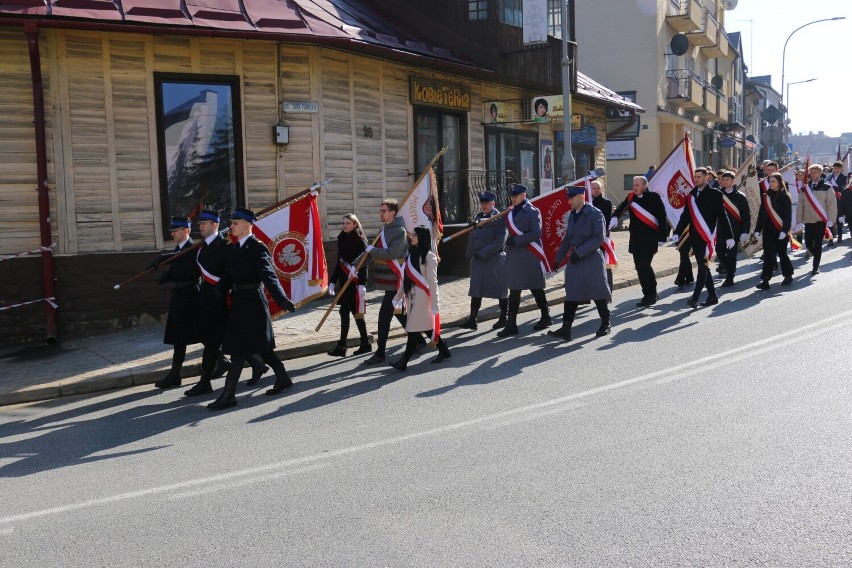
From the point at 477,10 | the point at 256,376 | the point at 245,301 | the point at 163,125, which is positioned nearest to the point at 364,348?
the point at 256,376

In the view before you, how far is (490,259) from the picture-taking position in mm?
11125

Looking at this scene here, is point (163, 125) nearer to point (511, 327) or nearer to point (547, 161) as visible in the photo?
point (511, 327)

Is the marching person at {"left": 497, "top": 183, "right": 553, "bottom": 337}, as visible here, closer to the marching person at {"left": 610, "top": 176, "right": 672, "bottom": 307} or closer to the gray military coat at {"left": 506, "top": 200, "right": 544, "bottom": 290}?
the gray military coat at {"left": 506, "top": 200, "right": 544, "bottom": 290}

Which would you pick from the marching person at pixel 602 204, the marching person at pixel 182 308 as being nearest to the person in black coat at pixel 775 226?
the marching person at pixel 602 204

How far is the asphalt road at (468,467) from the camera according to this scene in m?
4.30

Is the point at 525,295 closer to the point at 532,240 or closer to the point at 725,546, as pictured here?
the point at 532,240

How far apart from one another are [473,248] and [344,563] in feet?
24.4

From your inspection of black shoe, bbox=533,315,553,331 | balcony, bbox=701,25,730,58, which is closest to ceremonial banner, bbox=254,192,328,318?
black shoe, bbox=533,315,553,331

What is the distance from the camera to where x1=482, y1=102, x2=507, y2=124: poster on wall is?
18109 mm

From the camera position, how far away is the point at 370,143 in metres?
14.9

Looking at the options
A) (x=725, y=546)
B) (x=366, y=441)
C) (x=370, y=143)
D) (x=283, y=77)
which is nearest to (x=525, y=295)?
(x=370, y=143)

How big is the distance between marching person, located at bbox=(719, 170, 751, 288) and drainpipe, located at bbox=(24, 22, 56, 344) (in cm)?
1038

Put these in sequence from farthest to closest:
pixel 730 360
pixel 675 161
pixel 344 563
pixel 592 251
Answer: pixel 675 161, pixel 592 251, pixel 730 360, pixel 344 563

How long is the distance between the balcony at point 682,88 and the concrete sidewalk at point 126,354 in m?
24.1
